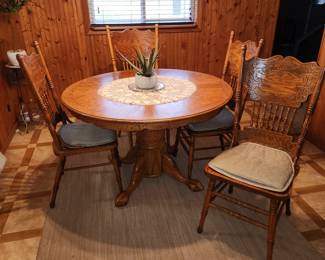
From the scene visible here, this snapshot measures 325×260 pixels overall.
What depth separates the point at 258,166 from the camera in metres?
1.45

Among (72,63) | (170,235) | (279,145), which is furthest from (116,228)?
(72,63)

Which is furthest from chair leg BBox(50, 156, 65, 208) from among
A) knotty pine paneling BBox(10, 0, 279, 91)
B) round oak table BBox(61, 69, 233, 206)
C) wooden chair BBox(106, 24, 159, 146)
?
knotty pine paneling BBox(10, 0, 279, 91)

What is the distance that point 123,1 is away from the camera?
303cm

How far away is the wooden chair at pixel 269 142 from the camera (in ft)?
4.51

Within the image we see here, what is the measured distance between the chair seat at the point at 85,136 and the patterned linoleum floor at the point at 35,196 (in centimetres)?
52

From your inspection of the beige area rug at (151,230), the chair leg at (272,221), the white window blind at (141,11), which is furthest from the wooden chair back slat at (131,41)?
the chair leg at (272,221)

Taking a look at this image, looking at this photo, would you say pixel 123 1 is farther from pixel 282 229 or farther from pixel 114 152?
pixel 282 229

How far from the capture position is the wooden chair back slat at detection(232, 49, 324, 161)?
4.89ft

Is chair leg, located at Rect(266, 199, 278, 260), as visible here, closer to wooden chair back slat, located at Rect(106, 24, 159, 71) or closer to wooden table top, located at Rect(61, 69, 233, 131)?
wooden table top, located at Rect(61, 69, 233, 131)

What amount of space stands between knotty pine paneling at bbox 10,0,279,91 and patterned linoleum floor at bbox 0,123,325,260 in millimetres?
995

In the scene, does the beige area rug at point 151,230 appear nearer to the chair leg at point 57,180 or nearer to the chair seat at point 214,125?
the chair leg at point 57,180

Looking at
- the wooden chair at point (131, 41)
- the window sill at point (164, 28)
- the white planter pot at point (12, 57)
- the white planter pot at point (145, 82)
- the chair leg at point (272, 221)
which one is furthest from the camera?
the window sill at point (164, 28)

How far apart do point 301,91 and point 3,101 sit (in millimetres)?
2667

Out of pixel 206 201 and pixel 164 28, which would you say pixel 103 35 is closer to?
pixel 164 28
